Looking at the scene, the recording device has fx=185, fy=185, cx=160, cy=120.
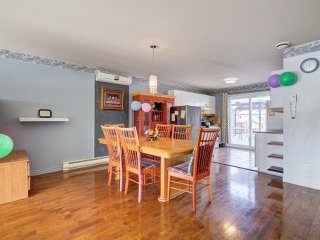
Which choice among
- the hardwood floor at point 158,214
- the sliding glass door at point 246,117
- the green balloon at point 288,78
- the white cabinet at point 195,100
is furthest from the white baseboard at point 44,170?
the sliding glass door at point 246,117

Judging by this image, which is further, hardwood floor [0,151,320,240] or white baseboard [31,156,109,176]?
white baseboard [31,156,109,176]

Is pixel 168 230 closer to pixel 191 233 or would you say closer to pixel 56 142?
pixel 191 233

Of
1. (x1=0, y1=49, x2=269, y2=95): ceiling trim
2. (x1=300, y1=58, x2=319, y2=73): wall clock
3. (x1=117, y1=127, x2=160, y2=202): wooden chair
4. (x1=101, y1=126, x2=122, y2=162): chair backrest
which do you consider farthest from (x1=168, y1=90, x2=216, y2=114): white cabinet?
(x1=117, y1=127, x2=160, y2=202): wooden chair

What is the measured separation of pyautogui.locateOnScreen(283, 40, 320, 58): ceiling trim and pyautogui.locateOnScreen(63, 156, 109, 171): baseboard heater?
430 centimetres

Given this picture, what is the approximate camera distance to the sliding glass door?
657 cm

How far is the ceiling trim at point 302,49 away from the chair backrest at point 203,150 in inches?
82.0

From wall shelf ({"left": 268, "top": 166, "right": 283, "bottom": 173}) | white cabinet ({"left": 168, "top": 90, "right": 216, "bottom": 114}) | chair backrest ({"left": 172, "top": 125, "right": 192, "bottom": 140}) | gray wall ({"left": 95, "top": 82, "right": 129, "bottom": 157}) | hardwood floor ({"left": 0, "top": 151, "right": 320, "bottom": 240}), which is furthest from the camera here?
white cabinet ({"left": 168, "top": 90, "right": 216, "bottom": 114})

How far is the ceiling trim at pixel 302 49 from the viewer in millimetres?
2836

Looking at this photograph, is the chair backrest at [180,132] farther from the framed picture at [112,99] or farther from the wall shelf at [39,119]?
the wall shelf at [39,119]

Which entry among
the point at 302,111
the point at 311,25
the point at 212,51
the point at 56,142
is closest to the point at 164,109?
the point at 212,51

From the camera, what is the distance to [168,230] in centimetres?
183

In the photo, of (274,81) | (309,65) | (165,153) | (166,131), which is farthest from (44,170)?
(309,65)

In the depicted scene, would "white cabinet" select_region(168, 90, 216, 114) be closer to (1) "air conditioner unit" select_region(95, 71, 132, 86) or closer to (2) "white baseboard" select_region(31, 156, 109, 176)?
(1) "air conditioner unit" select_region(95, 71, 132, 86)

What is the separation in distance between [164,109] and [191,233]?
3941 millimetres
